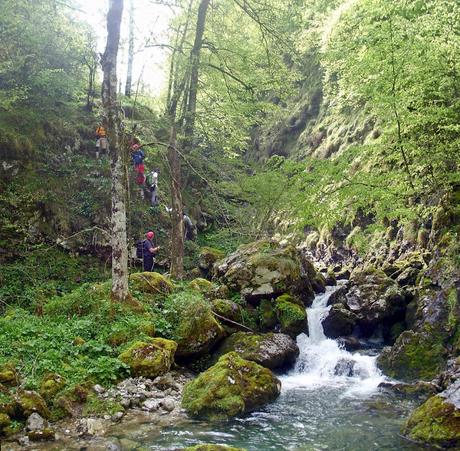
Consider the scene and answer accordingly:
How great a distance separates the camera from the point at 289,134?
34.8 metres

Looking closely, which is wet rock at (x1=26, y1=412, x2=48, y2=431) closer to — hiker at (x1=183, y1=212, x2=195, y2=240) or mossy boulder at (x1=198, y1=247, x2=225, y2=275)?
mossy boulder at (x1=198, y1=247, x2=225, y2=275)

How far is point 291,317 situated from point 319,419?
523cm

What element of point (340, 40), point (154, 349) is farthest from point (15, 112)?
point (340, 40)

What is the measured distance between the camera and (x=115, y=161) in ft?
34.0

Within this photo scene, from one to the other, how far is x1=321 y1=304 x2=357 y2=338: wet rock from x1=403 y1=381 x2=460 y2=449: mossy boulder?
6.37m

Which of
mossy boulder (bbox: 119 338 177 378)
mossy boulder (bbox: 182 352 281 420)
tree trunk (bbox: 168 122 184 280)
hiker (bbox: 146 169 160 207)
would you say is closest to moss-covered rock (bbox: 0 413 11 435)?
mossy boulder (bbox: 119 338 177 378)

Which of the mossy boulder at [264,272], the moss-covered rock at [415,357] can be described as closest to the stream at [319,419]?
the moss-covered rock at [415,357]

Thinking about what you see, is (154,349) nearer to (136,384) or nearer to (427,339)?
(136,384)

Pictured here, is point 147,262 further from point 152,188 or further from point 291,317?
point 291,317

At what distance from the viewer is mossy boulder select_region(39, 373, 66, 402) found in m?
6.93

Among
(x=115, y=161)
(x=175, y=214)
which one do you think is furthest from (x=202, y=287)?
(x=115, y=161)

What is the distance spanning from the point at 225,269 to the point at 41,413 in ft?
30.4

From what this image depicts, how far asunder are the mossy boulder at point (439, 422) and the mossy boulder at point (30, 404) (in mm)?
5508

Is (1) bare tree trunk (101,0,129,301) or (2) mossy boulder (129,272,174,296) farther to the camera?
(2) mossy boulder (129,272,174,296)
